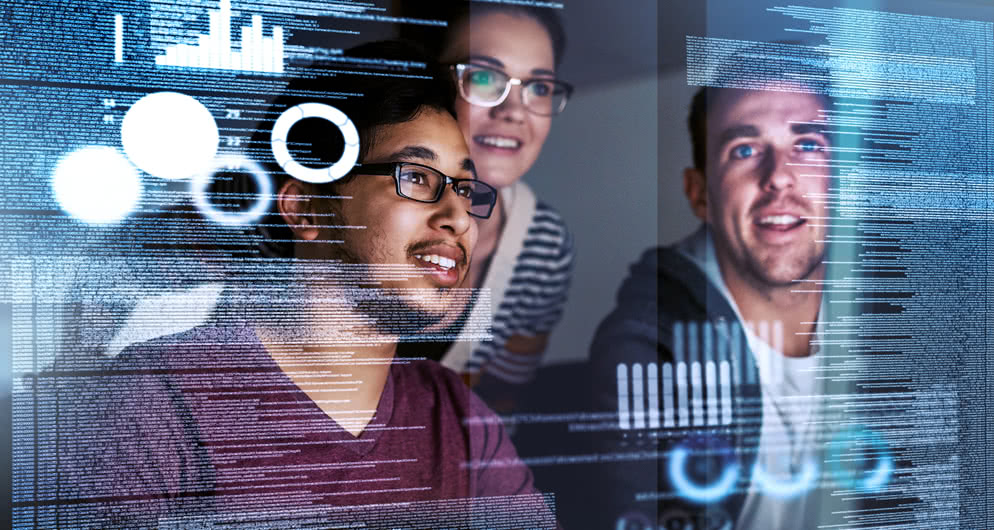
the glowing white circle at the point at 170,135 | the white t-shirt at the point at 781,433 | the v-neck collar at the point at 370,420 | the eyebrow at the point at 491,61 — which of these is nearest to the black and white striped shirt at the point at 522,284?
the v-neck collar at the point at 370,420

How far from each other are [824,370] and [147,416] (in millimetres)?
1514

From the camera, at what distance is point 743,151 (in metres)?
1.76

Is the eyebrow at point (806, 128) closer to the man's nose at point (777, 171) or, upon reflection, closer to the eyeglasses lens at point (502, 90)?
the man's nose at point (777, 171)

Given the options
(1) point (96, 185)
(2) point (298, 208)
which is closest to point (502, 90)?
(2) point (298, 208)

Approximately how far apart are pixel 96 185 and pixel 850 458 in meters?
1.80

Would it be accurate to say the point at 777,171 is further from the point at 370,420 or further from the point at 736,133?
the point at 370,420

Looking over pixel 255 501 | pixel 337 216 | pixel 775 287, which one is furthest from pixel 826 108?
pixel 255 501

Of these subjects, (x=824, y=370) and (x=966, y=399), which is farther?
(x=966, y=399)

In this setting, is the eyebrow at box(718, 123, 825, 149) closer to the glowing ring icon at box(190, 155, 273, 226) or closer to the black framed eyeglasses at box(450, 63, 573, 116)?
the black framed eyeglasses at box(450, 63, 573, 116)

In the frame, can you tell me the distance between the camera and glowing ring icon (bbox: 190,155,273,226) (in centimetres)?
142

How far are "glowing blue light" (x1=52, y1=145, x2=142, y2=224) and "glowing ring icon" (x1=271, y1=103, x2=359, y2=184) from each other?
27cm

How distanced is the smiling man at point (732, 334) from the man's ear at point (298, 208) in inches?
26.3

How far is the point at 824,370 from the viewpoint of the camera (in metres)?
1.81

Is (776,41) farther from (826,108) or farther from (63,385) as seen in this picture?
(63,385)
